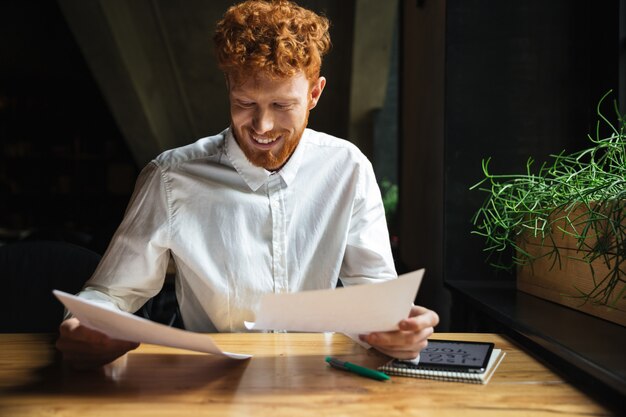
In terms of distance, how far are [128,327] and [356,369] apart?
1.39 feet

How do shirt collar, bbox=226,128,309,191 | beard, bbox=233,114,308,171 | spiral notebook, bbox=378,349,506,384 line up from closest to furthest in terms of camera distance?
spiral notebook, bbox=378,349,506,384
beard, bbox=233,114,308,171
shirt collar, bbox=226,128,309,191

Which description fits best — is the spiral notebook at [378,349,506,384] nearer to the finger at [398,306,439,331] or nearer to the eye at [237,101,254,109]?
the finger at [398,306,439,331]

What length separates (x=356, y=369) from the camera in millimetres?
1275

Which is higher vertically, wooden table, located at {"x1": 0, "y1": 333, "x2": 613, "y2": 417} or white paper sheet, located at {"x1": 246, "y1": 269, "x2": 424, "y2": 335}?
white paper sheet, located at {"x1": 246, "y1": 269, "x2": 424, "y2": 335}

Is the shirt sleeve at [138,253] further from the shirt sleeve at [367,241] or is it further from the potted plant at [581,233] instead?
the potted plant at [581,233]

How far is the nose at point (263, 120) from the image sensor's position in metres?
1.56

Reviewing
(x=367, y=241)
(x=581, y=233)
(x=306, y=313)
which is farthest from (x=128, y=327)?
(x=581, y=233)

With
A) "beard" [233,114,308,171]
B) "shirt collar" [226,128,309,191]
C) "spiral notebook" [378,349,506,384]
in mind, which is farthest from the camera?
"shirt collar" [226,128,309,191]

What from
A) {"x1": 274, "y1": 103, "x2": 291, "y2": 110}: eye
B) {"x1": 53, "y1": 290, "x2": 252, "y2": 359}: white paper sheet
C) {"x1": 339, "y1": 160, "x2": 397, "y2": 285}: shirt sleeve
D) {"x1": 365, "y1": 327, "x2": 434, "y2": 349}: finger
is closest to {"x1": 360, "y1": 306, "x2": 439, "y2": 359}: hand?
{"x1": 365, "y1": 327, "x2": 434, "y2": 349}: finger

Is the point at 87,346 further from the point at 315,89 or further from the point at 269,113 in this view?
the point at 315,89

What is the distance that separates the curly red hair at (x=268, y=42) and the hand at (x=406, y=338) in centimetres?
61

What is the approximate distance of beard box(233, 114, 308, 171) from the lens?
5.34 ft

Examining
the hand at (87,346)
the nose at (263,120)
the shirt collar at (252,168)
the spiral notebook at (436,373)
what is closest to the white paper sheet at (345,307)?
the spiral notebook at (436,373)

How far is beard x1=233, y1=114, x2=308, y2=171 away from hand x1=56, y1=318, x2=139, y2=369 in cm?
57
